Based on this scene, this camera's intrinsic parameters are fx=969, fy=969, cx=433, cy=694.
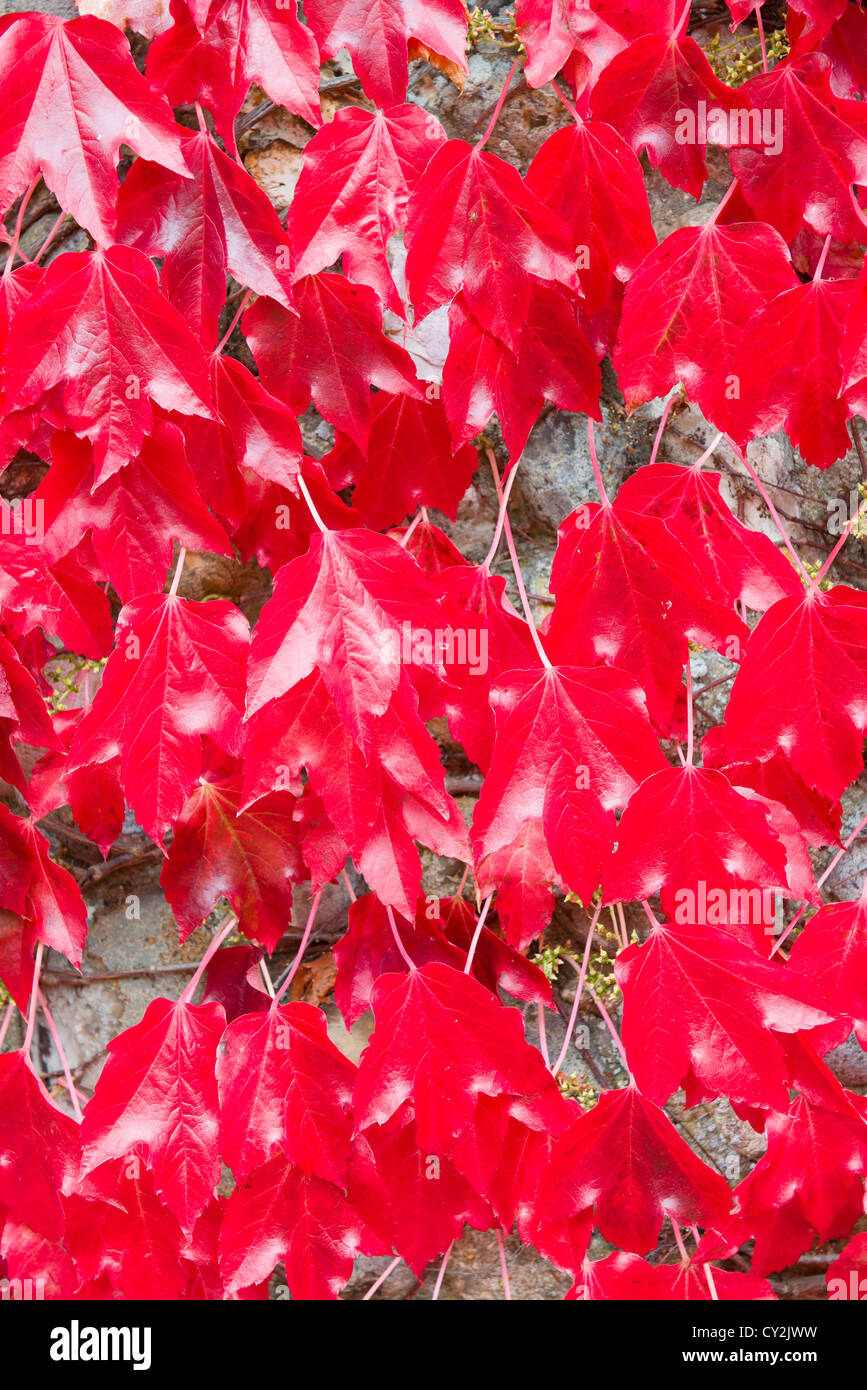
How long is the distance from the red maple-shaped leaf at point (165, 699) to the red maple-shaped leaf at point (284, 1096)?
0.88 feet

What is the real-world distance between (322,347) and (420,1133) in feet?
2.88

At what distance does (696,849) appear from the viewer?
0.98 meters

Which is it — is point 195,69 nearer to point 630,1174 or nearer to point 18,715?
point 18,715

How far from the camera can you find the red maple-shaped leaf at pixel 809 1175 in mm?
1139

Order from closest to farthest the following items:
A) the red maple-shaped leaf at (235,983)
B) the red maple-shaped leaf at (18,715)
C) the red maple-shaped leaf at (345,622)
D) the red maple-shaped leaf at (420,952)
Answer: the red maple-shaped leaf at (345,622) < the red maple-shaped leaf at (18,715) < the red maple-shaped leaf at (420,952) < the red maple-shaped leaf at (235,983)

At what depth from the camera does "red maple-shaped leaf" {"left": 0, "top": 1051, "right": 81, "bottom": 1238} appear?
45.4 inches

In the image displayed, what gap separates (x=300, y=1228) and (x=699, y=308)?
111 centimetres

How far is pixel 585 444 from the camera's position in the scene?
5.01 feet

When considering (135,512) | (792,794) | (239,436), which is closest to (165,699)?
(135,512)

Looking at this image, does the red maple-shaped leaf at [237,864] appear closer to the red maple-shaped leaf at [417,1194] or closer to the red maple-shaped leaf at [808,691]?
the red maple-shaped leaf at [417,1194]

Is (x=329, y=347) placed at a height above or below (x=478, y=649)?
above

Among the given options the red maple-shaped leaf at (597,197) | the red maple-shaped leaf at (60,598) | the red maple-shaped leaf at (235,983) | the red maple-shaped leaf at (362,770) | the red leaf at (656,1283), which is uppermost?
the red maple-shaped leaf at (597,197)

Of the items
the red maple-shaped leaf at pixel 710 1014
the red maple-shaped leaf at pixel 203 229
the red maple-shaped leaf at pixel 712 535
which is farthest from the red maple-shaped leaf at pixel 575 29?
the red maple-shaped leaf at pixel 710 1014
